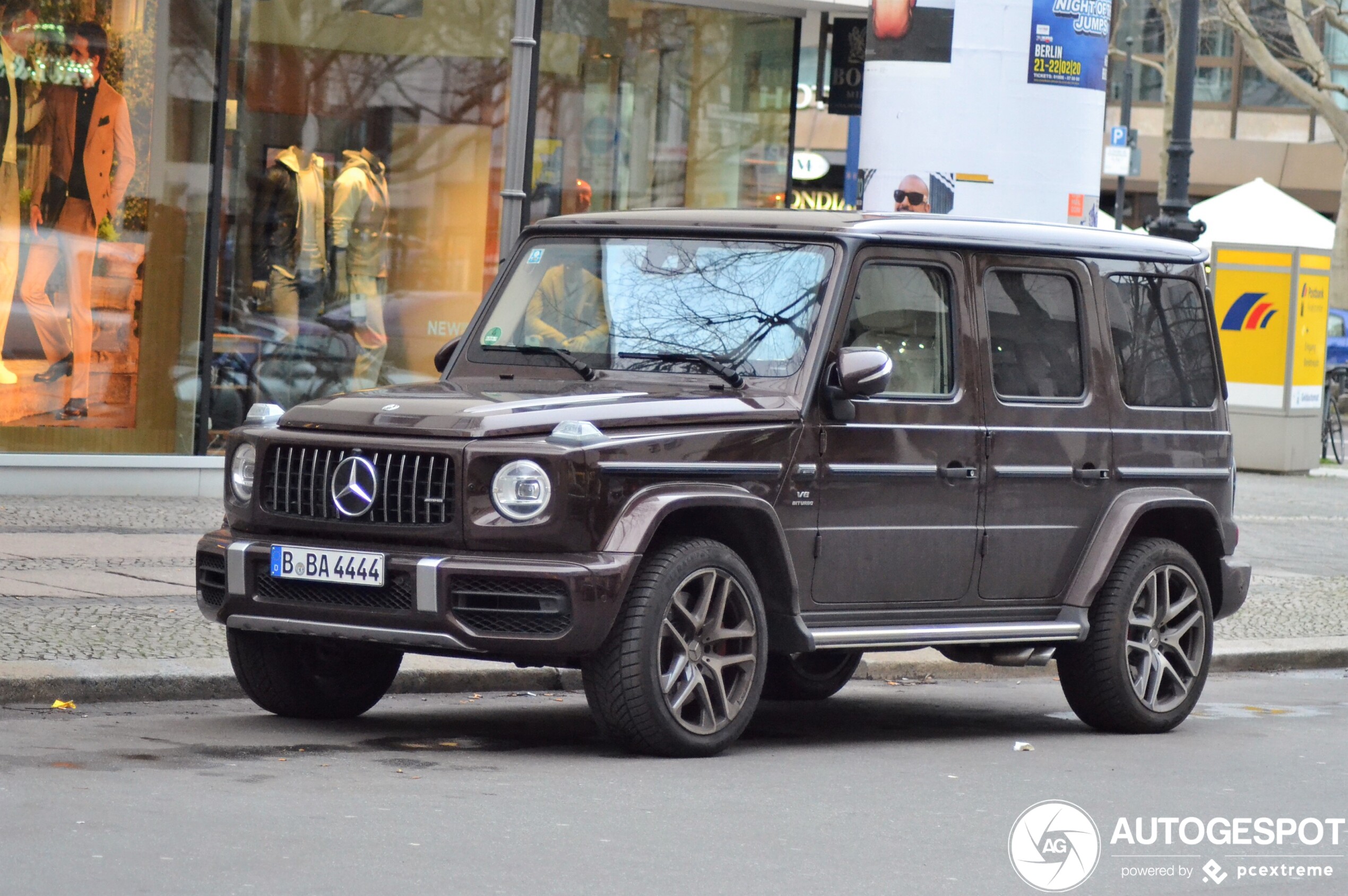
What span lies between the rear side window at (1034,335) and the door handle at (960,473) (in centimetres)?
39

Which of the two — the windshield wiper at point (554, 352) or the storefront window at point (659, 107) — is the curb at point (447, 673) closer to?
the windshield wiper at point (554, 352)

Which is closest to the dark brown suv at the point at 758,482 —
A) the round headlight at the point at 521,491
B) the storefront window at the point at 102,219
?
the round headlight at the point at 521,491

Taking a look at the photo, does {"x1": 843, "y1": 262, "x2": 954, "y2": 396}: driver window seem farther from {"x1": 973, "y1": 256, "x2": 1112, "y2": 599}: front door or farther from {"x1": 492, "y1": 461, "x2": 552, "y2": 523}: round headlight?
{"x1": 492, "y1": 461, "x2": 552, "y2": 523}: round headlight

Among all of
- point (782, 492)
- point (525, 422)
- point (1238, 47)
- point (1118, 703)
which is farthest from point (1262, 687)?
point (1238, 47)

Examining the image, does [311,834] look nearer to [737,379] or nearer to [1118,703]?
[737,379]

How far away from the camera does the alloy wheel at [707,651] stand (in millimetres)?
7363

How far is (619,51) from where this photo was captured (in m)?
18.0

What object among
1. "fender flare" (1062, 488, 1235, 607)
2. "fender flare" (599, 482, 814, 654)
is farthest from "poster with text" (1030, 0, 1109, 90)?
"fender flare" (599, 482, 814, 654)

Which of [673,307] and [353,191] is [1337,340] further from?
[673,307]

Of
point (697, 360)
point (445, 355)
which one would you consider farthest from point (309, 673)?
point (697, 360)

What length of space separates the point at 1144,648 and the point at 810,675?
146 cm

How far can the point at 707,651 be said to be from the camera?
7465mm

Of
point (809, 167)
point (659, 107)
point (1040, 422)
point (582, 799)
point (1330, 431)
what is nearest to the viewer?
point (582, 799)

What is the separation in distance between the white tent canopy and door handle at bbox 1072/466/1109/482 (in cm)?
2572
